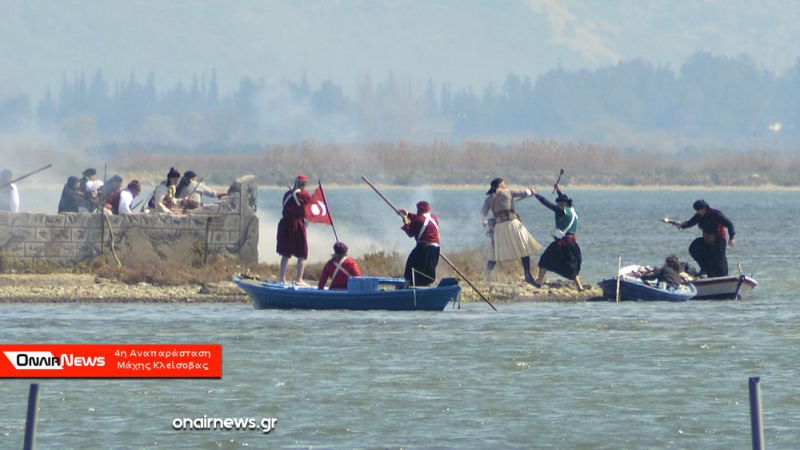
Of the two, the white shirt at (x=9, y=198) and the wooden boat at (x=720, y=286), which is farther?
the white shirt at (x=9, y=198)

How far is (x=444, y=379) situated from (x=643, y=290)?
8988mm

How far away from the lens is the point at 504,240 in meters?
28.7

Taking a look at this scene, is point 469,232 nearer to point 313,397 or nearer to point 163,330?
point 163,330

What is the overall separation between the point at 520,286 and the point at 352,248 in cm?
786

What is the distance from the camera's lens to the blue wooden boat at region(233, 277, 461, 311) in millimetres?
25922

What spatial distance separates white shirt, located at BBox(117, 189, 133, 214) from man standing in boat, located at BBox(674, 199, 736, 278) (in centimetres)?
856

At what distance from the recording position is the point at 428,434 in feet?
56.3

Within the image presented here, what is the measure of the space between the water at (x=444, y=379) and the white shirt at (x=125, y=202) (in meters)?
2.48

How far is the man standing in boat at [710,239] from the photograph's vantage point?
2873 cm

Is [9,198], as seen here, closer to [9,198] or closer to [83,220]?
[9,198]

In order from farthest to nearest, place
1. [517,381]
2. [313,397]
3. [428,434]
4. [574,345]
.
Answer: [574,345], [517,381], [313,397], [428,434]

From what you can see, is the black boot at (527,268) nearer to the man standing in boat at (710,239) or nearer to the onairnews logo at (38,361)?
the man standing in boat at (710,239)

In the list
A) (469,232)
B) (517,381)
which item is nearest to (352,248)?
(517,381)

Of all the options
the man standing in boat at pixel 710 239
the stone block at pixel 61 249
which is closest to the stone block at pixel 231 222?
the stone block at pixel 61 249
